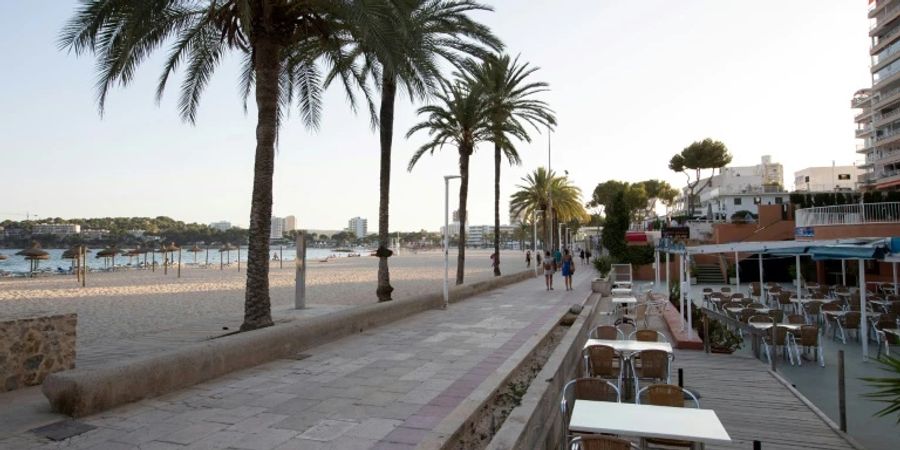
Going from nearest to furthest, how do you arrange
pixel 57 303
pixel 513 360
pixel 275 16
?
pixel 513 360
pixel 275 16
pixel 57 303

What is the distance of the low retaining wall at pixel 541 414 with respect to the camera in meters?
4.12

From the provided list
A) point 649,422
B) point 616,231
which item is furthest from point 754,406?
point 616,231

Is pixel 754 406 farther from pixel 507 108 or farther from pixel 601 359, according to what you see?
pixel 507 108

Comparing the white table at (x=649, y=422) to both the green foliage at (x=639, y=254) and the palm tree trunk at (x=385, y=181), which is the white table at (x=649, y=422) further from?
the green foliage at (x=639, y=254)

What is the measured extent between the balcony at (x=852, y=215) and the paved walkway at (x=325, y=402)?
22540mm

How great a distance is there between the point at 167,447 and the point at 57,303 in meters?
17.2

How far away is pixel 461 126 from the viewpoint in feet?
69.6

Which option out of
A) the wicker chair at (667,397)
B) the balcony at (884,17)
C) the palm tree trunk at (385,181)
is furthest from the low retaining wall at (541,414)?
the balcony at (884,17)

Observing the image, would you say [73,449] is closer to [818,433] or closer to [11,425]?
[11,425]

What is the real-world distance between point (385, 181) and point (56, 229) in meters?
136

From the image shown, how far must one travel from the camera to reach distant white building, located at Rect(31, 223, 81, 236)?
115250mm

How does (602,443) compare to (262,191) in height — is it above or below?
below

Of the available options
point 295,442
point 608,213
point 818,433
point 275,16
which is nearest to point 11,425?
point 295,442

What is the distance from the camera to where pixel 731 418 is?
641 cm
